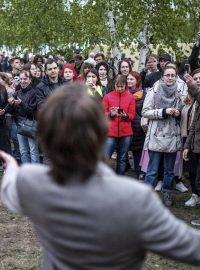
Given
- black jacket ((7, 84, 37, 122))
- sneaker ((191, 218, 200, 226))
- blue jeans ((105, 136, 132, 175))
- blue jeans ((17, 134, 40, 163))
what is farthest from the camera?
blue jeans ((17, 134, 40, 163))

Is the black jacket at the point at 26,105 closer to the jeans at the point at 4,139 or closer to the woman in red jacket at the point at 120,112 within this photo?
the jeans at the point at 4,139

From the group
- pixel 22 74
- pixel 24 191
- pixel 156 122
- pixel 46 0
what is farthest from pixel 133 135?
pixel 46 0

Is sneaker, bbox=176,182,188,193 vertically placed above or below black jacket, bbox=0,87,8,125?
below

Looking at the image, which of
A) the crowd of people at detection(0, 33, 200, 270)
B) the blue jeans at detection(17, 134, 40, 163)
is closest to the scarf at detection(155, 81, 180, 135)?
the blue jeans at detection(17, 134, 40, 163)

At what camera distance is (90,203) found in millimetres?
1424

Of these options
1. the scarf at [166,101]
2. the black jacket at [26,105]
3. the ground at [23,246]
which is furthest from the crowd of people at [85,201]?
the black jacket at [26,105]

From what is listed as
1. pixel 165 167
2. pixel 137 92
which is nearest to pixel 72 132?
pixel 165 167

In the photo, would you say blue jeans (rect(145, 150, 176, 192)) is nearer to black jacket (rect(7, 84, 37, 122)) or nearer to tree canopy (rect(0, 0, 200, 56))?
black jacket (rect(7, 84, 37, 122))

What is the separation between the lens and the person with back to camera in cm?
141

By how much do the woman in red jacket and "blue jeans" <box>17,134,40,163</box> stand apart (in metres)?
1.35

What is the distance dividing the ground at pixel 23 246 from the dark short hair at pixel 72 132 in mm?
3032

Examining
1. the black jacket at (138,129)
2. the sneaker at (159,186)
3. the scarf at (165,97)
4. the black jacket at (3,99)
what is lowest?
the sneaker at (159,186)

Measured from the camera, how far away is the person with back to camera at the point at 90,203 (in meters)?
1.41

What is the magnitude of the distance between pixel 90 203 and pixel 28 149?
20.6 feet
